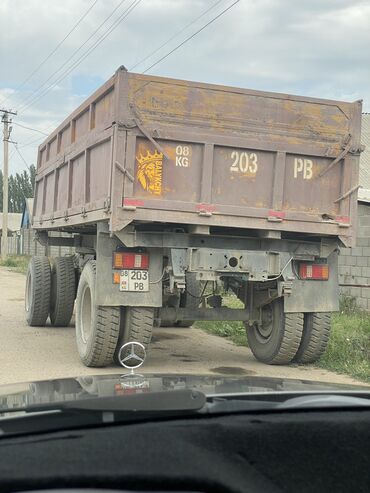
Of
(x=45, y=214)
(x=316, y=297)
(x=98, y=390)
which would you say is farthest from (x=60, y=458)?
(x=45, y=214)

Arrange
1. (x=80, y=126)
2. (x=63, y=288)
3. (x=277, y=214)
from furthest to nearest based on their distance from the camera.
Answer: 1. (x=63, y=288)
2. (x=80, y=126)
3. (x=277, y=214)

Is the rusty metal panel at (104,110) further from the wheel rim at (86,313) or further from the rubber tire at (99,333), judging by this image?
the wheel rim at (86,313)

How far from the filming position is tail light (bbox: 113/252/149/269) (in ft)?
22.3

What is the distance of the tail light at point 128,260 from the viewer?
6.80 metres

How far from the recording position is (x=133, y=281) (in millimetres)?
6785

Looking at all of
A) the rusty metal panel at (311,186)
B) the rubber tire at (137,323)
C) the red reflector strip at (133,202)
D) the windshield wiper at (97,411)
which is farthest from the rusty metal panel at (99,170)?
the windshield wiper at (97,411)

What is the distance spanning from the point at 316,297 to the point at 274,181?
150cm

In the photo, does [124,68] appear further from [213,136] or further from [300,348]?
[300,348]

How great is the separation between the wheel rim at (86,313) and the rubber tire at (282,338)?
7.19 ft

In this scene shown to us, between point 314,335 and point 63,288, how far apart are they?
15.3 feet

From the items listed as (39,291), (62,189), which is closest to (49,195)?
(62,189)

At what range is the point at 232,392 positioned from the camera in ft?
8.01

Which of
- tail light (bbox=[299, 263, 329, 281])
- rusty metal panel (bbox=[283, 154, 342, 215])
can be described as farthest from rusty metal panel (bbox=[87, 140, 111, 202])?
tail light (bbox=[299, 263, 329, 281])

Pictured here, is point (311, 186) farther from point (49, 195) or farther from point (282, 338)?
point (49, 195)
